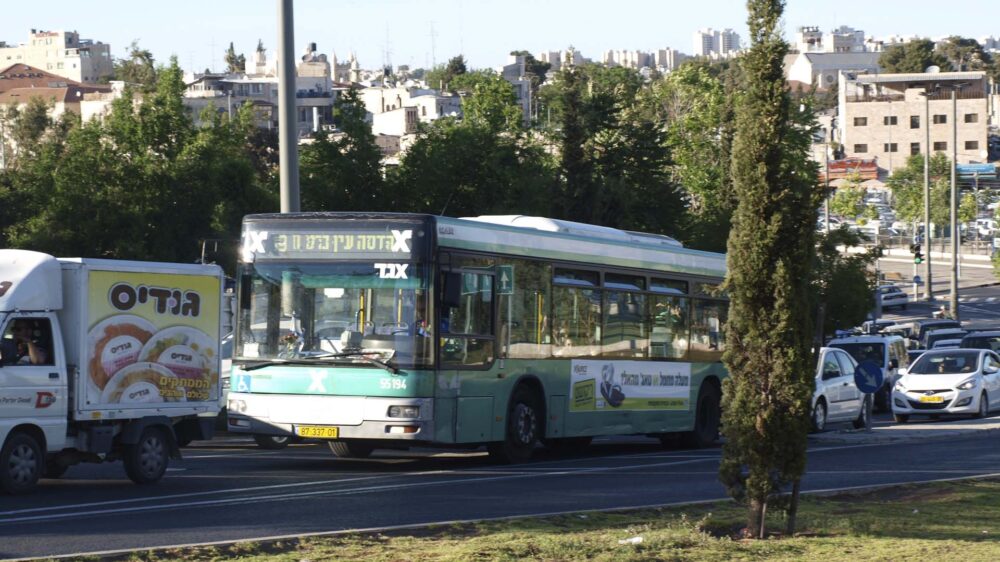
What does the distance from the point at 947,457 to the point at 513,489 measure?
7.78m

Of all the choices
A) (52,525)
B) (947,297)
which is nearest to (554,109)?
(52,525)

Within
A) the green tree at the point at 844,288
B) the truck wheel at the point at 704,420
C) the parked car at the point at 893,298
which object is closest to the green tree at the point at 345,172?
the green tree at the point at 844,288

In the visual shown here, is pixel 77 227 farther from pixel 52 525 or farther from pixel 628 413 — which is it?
pixel 52 525

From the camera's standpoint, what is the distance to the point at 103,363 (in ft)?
52.4

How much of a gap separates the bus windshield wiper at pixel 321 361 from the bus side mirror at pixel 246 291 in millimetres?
718

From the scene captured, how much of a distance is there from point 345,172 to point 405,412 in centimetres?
2476

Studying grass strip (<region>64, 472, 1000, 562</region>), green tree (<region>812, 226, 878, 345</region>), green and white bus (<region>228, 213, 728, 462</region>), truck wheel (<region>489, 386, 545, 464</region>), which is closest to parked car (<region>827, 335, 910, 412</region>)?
green tree (<region>812, 226, 878, 345</region>)

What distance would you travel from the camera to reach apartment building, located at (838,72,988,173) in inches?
6083

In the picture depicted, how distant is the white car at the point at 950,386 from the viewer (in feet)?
101

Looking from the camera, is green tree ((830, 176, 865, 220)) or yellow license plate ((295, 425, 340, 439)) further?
green tree ((830, 176, 865, 220))

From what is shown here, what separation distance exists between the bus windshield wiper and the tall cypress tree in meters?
6.63

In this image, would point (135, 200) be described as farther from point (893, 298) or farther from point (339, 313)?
point (893, 298)

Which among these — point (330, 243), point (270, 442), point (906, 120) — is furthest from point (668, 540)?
point (906, 120)

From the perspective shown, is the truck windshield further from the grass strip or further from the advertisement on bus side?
the grass strip
